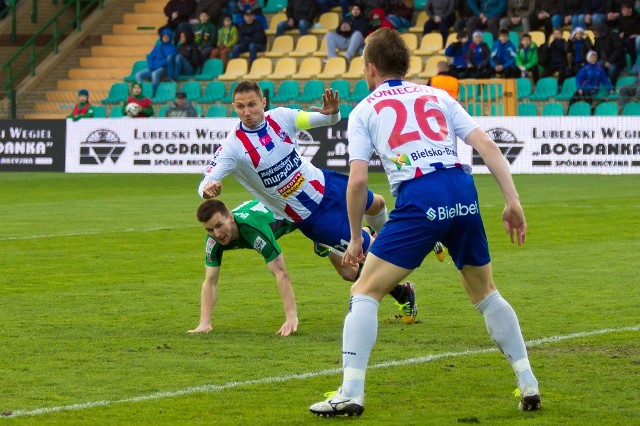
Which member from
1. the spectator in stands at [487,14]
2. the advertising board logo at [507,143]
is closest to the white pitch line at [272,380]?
the advertising board logo at [507,143]

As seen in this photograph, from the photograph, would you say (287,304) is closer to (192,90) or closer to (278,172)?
(278,172)

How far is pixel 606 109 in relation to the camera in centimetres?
2670

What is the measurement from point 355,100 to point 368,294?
77.7 ft

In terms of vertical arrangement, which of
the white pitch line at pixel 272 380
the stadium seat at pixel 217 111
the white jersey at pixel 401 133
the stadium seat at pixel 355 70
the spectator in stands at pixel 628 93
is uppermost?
the stadium seat at pixel 355 70

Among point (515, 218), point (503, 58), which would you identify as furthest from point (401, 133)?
point (503, 58)

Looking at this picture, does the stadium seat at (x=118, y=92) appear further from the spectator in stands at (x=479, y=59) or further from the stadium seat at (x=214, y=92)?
the spectator in stands at (x=479, y=59)

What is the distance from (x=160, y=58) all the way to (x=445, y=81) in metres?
9.17

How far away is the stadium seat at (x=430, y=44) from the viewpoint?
105 feet

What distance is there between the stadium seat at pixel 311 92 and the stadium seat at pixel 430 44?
2.40 metres

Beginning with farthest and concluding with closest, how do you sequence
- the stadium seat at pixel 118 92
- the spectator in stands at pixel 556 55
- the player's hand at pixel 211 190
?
the stadium seat at pixel 118 92, the spectator in stands at pixel 556 55, the player's hand at pixel 211 190

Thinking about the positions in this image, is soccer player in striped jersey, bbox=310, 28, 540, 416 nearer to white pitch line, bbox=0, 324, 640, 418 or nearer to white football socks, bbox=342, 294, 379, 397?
white football socks, bbox=342, 294, 379, 397

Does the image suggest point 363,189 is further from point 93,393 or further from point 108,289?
point 108,289

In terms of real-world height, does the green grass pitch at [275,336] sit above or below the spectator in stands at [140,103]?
below

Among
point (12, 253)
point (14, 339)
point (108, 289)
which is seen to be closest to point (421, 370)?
point (14, 339)
